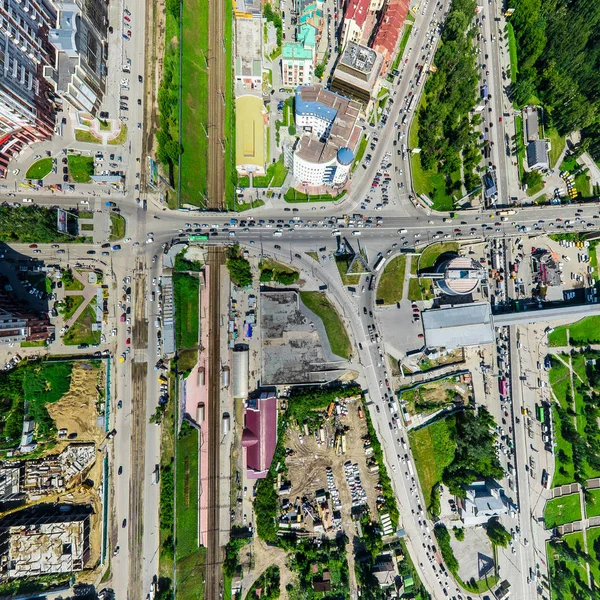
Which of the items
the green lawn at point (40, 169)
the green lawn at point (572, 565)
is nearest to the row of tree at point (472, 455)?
the green lawn at point (572, 565)

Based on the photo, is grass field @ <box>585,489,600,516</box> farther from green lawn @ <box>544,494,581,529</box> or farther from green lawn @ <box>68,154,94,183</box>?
green lawn @ <box>68,154,94,183</box>

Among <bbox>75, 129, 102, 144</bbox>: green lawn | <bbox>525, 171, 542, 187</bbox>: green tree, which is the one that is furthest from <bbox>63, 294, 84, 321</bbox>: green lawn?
<bbox>525, 171, 542, 187</bbox>: green tree

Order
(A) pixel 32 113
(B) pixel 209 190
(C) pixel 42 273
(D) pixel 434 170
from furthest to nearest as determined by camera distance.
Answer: (D) pixel 434 170 → (B) pixel 209 190 → (C) pixel 42 273 → (A) pixel 32 113

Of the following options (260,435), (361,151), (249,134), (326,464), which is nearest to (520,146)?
(361,151)

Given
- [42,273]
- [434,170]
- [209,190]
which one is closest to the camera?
[42,273]

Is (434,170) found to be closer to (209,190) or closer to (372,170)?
(372,170)

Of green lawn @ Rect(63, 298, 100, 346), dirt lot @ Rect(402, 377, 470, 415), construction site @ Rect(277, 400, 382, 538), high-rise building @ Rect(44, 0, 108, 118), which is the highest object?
high-rise building @ Rect(44, 0, 108, 118)

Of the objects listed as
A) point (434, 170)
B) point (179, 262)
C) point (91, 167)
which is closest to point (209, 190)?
point (179, 262)
